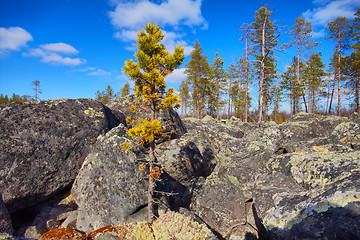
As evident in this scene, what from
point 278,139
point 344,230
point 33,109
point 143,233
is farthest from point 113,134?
point 278,139

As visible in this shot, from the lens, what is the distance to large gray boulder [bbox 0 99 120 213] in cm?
727

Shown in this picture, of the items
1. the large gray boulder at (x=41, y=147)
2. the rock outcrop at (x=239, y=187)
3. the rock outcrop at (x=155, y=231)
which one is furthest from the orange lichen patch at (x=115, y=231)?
the large gray boulder at (x=41, y=147)

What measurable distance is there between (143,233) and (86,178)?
11.0 ft

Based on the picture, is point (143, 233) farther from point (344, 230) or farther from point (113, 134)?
point (344, 230)

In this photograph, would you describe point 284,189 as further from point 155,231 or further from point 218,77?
point 218,77

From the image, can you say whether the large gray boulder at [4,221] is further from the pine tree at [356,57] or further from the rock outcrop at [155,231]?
the pine tree at [356,57]

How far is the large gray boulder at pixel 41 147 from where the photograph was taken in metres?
7.27

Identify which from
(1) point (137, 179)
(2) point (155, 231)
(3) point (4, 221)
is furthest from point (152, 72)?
(3) point (4, 221)

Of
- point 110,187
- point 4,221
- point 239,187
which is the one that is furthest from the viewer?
point 239,187

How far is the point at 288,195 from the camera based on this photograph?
5824 mm

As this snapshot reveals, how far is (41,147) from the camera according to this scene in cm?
784

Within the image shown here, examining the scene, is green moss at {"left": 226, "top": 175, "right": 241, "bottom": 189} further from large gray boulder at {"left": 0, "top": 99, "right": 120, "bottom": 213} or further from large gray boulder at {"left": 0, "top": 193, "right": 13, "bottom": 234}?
large gray boulder at {"left": 0, "top": 193, "right": 13, "bottom": 234}

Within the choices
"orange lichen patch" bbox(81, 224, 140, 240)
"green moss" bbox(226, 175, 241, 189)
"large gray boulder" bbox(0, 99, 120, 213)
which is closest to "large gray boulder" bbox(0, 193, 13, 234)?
"large gray boulder" bbox(0, 99, 120, 213)

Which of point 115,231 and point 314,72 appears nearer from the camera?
point 115,231
